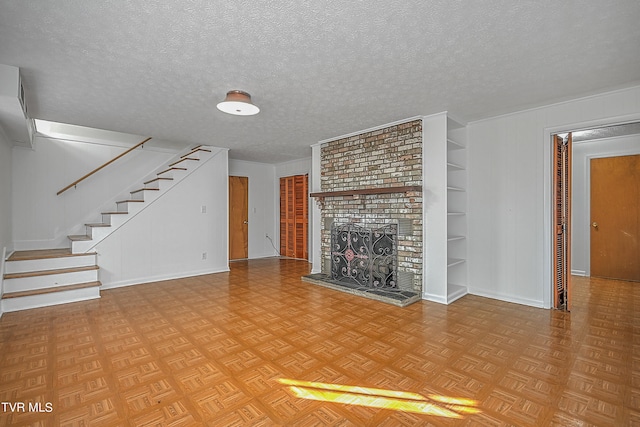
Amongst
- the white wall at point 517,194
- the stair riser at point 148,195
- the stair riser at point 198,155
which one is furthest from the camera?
the stair riser at point 198,155

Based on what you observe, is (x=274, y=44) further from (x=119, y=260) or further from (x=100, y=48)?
(x=119, y=260)

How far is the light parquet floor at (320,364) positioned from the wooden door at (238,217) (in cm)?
361

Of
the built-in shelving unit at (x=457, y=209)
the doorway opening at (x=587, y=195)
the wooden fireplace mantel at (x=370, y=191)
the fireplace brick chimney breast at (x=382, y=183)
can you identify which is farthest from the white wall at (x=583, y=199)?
the wooden fireplace mantel at (x=370, y=191)

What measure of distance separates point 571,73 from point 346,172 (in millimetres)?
3082

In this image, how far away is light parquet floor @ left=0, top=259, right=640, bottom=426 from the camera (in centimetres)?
182

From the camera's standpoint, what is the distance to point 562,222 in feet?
12.6

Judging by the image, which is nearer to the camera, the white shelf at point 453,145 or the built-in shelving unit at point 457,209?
the white shelf at point 453,145

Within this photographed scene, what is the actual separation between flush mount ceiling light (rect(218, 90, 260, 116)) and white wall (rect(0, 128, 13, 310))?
10.4 feet

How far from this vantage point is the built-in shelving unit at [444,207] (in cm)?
400

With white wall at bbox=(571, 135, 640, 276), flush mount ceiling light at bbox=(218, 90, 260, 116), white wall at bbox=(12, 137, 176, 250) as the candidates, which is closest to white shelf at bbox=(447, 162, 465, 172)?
flush mount ceiling light at bbox=(218, 90, 260, 116)

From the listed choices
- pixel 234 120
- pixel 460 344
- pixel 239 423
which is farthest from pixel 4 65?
pixel 460 344

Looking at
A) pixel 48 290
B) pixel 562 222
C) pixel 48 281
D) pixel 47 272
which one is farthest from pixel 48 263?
pixel 562 222

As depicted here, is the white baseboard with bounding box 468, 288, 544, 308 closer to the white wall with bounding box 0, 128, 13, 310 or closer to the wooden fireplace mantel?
the wooden fireplace mantel

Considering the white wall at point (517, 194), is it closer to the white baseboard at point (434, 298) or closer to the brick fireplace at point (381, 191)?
the white baseboard at point (434, 298)
